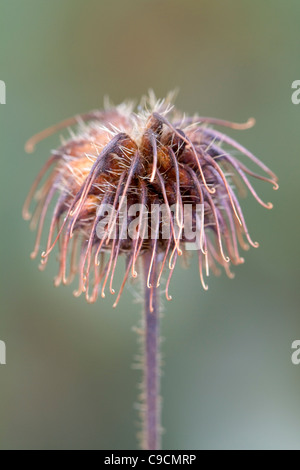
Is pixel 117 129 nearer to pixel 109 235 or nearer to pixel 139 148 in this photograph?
pixel 139 148

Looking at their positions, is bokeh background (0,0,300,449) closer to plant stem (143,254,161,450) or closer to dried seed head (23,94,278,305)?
plant stem (143,254,161,450)

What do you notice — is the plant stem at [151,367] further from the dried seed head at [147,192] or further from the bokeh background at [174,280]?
the bokeh background at [174,280]

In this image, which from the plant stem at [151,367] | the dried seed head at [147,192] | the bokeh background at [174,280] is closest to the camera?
the dried seed head at [147,192]

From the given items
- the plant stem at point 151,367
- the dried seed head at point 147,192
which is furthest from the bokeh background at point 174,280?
the dried seed head at point 147,192

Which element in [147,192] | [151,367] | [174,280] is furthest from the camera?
[174,280]

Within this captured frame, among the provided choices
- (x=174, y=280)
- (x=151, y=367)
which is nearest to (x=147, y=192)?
(x=151, y=367)

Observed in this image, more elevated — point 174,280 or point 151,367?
point 174,280

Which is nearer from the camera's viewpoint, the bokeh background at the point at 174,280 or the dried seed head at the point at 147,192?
the dried seed head at the point at 147,192

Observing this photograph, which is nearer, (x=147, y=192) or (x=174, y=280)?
(x=147, y=192)

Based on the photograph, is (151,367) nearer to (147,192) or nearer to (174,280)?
(147,192)
